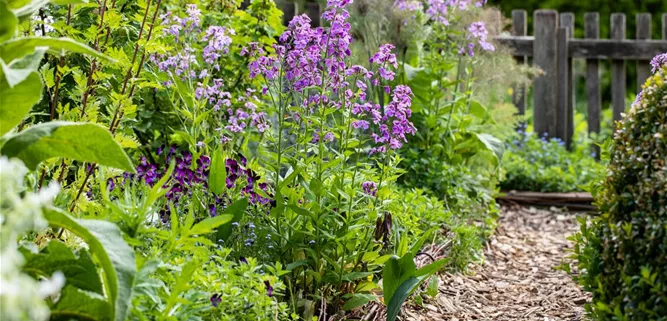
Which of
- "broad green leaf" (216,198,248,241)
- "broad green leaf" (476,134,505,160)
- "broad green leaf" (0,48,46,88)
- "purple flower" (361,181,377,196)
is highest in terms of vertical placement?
"broad green leaf" (0,48,46,88)

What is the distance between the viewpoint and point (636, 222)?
8.69ft

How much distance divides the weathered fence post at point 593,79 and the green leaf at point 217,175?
558 cm

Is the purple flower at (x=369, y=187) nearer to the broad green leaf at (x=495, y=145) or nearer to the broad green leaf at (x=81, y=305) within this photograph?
the broad green leaf at (x=81, y=305)

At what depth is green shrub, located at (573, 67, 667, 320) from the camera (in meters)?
2.58

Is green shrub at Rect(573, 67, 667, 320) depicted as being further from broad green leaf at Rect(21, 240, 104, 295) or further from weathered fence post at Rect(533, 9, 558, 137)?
weathered fence post at Rect(533, 9, 558, 137)

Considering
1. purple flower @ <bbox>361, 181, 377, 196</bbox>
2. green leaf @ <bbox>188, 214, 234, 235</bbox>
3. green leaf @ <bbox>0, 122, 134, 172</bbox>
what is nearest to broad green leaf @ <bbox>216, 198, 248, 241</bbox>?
purple flower @ <bbox>361, 181, 377, 196</bbox>

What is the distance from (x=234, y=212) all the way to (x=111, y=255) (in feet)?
4.09

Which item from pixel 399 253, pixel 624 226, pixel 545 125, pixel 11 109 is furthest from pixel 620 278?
pixel 545 125

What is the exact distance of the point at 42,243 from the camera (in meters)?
3.02

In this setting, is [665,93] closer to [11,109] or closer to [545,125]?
[11,109]

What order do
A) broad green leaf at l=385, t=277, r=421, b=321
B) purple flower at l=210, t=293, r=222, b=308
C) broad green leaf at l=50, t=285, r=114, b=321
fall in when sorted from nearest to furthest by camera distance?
broad green leaf at l=50, t=285, r=114, b=321 → purple flower at l=210, t=293, r=222, b=308 → broad green leaf at l=385, t=277, r=421, b=321

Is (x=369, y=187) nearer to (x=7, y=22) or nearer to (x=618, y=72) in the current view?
(x=7, y=22)

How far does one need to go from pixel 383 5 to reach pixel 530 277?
6.80ft

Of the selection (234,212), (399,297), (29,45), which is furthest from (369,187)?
(29,45)
